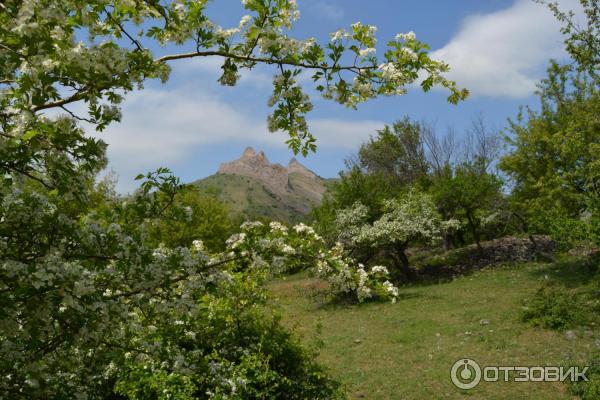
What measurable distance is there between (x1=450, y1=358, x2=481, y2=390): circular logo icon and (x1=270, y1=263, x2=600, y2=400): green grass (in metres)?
0.15

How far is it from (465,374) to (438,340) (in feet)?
10.0

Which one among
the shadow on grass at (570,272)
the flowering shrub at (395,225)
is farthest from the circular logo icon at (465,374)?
the flowering shrub at (395,225)

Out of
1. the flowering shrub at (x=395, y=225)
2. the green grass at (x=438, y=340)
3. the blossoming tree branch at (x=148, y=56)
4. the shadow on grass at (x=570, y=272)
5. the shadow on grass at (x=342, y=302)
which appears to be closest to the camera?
the blossoming tree branch at (x=148, y=56)

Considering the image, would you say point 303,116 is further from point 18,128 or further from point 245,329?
point 245,329

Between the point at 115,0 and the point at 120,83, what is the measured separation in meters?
0.84

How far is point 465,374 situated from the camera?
394 inches

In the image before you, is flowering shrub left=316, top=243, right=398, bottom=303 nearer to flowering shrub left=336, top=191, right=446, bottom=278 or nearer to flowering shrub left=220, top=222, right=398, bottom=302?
flowering shrub left=220, top=222, right=398, bottom=302

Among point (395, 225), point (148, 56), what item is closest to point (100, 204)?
point (148, 56)

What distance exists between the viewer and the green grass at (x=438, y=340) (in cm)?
952

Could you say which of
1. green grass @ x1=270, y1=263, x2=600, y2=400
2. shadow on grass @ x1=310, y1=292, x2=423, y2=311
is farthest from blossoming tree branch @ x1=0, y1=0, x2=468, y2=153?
shadow on grass @ x1=310, y1=292, x2=423, y2=311

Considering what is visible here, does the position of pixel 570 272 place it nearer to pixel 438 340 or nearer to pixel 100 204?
pixel 438 340

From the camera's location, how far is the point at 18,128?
288 cm

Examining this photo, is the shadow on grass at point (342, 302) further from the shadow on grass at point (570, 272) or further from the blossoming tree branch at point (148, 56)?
the blossoming tree branch at point (148, 56)

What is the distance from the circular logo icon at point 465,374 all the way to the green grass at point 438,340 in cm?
15
